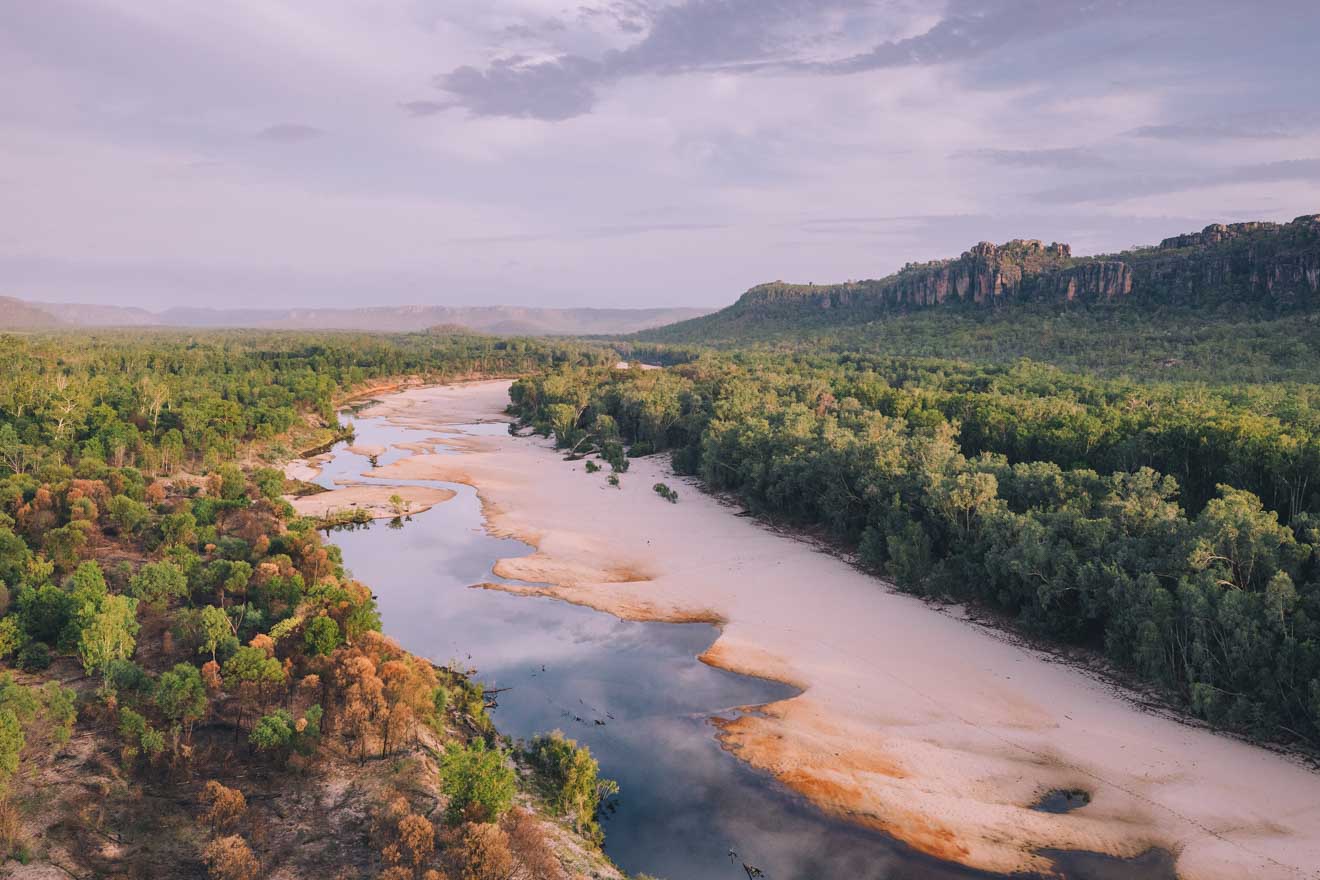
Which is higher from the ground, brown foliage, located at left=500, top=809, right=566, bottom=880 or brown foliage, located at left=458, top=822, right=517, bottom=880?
brown foliage, located at left=458, top=822, right=517, bottom=880

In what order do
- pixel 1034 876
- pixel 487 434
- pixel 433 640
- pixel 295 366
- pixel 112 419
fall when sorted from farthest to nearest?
pixel 295 366, pixel 487 434, pixel 112 419, pixel 433 640, pixel 1034 876

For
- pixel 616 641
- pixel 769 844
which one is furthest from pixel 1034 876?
pixel 616 641

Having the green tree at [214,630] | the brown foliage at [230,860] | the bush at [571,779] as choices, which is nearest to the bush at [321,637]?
the green tree at [214,630]

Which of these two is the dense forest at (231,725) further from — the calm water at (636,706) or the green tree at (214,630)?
the calm water at (636,706)

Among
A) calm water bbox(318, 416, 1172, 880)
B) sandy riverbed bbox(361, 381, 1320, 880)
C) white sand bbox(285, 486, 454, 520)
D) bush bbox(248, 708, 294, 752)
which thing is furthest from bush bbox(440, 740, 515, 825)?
white sand bbox(285, 486, 454, 520)

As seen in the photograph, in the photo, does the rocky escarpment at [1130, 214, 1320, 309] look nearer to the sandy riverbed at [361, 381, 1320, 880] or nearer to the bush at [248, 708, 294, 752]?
the sandy riverbed at [361, 381, 1320, 880]

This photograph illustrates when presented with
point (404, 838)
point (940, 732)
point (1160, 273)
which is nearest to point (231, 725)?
point (404, 838)

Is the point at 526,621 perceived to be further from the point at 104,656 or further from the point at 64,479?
the point at 64,479
